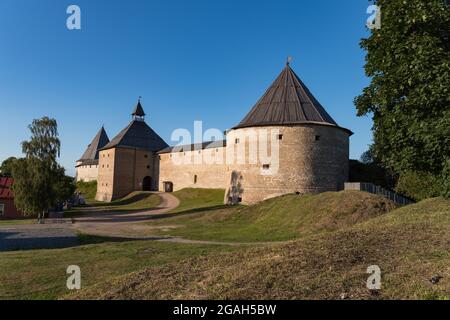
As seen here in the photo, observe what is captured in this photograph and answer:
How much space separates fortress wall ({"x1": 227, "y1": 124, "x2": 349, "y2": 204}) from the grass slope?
1625cm

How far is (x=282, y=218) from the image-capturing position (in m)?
18.8

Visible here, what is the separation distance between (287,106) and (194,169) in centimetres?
1614

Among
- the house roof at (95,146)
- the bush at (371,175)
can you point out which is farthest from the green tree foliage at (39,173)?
the house roof at (95,146)

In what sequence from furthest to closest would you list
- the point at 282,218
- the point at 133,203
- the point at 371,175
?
the point at 133,203 < the point at 371,175 < the point at 282,218

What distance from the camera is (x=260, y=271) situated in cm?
509

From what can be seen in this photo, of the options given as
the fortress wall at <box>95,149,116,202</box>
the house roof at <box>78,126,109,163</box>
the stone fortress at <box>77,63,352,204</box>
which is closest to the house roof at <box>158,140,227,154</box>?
the fortress wall at <box>95,149,116,202</box>

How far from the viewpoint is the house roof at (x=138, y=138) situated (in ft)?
140

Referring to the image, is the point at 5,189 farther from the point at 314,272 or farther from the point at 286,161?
the point at 314,272

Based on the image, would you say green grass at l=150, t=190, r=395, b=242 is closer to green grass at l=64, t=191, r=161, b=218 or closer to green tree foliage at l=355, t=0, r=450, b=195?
green tree foliage at l=355, t=0, r=450, b=195

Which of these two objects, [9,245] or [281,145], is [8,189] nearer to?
[9,245]

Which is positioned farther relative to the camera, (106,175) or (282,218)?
Answer: (106,175)

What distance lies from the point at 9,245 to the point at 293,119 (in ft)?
62.8

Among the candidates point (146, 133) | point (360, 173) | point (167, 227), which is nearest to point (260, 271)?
point (167, 227)

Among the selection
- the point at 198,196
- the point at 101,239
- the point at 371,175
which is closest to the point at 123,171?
the point at 198,196
